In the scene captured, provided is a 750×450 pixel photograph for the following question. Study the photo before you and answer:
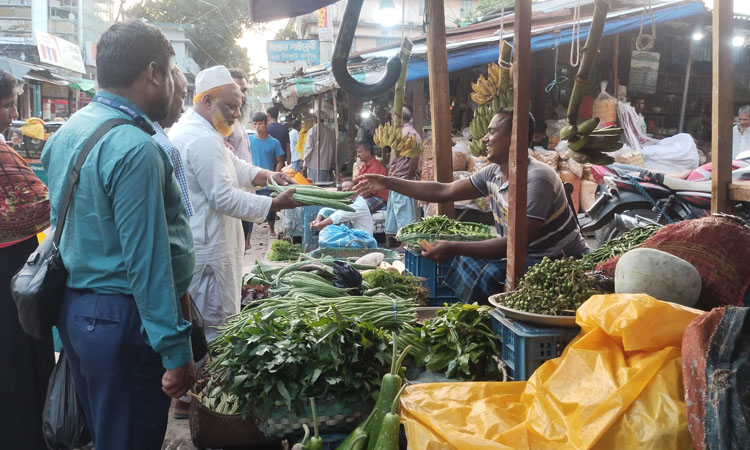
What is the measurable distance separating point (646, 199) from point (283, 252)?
14.3 ft

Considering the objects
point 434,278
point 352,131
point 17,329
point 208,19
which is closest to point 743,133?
point 434,278

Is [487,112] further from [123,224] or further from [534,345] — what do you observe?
[123,224]

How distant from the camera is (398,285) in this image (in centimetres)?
391

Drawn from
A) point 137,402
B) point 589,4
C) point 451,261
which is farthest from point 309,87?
point 137,402

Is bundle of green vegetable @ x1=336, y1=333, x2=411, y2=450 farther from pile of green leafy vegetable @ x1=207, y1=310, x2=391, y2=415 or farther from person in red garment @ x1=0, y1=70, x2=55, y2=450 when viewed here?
person in red garment @ x1=0, y1=70, x2=55, y2=450

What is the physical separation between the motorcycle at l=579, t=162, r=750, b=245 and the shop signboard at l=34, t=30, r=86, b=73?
25.2 metres

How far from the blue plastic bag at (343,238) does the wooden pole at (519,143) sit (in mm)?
3520

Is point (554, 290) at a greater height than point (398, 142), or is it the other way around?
point (398, 142)

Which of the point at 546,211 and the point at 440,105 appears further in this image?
the point at 440,105

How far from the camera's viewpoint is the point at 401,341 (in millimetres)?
2834

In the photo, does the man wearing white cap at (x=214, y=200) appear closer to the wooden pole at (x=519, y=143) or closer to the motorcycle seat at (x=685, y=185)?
the wooden pole at (x=519, y=143)

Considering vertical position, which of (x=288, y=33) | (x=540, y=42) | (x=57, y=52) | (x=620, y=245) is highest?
(x=288, y=33)

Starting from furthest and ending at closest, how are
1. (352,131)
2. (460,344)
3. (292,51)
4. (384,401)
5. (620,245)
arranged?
(292,51)
(352,131)
(620,245)
(460,344)
(384,401)

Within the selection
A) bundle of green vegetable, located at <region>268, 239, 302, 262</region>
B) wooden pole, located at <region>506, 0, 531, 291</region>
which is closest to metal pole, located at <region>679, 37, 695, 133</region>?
bundle of green vegetable, located at <region>268, 239, 302, 262</region>
